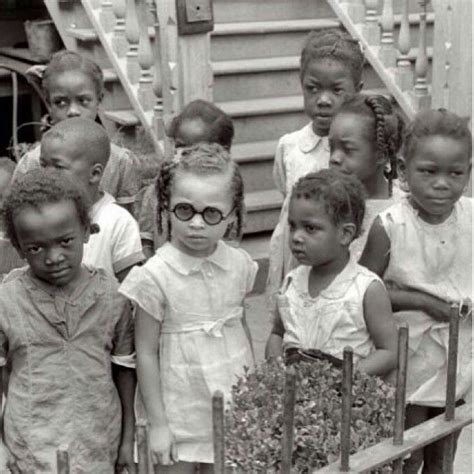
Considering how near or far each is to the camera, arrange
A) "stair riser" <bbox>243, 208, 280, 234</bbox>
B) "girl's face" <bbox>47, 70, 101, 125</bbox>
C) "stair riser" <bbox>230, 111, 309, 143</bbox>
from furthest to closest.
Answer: "stair riser" <bbox>230, 111, 309, 143</bbox> < "stair riser" <bbox>243, 208, 280, 234</bbox> < "girl's face" <bbox>47, 70, 101, 125</bbox>

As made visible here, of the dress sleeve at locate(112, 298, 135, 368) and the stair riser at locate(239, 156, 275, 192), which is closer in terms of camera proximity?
the dress sleeve at locate(112, 298, 135, 368)

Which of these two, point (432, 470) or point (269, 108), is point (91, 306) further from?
point (269, 108)

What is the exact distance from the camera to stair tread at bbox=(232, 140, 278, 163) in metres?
6.38

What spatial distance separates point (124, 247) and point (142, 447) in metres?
1.41

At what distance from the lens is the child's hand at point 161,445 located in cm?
283

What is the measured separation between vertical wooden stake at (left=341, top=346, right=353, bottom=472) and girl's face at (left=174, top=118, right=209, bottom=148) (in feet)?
6.32

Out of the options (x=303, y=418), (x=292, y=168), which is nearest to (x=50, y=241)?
(x=303, y=418)

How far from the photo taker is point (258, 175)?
6.56 meters

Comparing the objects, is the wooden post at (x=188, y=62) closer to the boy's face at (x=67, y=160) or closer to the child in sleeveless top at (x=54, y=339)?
the boy's face at (x=67, y=160)

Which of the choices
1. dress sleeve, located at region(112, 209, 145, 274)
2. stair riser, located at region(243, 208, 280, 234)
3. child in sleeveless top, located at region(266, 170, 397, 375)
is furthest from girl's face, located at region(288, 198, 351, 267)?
stair riser, located at region(243, 208, 280, 234)

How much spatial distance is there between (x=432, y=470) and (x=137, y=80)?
3796 mm

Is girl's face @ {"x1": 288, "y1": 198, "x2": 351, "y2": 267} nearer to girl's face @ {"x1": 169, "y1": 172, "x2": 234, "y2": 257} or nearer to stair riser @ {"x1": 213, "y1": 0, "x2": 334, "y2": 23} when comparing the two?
girl's face @ {"x1": 169, "y1": 172, "x2": 234, "y2": 257}

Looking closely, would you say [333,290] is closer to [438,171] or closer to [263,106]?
[438,171]

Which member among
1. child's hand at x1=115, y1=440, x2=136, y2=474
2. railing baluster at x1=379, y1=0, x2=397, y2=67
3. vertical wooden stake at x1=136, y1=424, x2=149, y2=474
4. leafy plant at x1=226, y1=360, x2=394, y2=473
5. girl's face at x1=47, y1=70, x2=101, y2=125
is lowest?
child's hand at x1=115, y1=440, x2=136, y2=474
